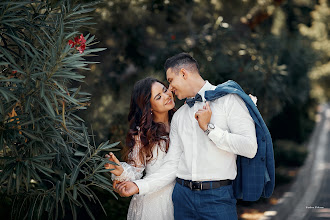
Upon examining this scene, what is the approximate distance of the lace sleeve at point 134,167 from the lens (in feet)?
10.9

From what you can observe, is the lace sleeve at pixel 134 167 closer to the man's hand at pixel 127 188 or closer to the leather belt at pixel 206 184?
the man's hand at pixel 127 188

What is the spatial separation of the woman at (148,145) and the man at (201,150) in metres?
0.14

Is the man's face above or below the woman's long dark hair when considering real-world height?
above

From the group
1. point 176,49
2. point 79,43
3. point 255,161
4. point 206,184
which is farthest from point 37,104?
point 176,49

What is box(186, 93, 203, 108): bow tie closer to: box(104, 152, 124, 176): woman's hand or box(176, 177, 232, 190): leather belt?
box(176, 177, 232, 190): leather belt

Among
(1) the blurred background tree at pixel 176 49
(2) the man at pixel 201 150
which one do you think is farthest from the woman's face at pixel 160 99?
(1) the blurred background tree at pixel 176 49

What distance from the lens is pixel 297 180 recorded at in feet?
27.5

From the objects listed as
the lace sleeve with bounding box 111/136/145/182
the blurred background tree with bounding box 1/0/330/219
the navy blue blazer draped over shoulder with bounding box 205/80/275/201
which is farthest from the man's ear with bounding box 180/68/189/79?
the blurred background tree with bounding box 1/0/330/219

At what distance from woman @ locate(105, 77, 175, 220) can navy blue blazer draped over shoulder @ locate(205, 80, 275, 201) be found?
587 mm

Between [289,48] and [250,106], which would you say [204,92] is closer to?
[250,106]

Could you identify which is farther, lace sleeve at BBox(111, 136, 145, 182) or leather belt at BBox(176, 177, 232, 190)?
lace sleeve at BBox(111, 136, 145, 182)

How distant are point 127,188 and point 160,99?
76 cm

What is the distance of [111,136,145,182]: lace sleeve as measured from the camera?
3.34m

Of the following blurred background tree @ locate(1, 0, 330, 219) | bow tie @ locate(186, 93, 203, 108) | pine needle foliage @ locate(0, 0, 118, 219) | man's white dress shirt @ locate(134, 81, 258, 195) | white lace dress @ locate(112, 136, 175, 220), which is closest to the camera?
pine needle foliage @ locate(0, 0, 118, 219)
